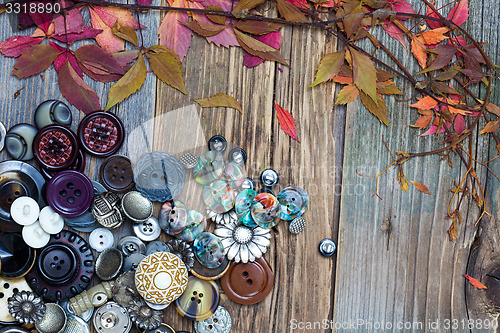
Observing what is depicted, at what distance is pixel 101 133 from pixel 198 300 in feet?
2.28

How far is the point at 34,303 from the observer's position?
1.24 metres

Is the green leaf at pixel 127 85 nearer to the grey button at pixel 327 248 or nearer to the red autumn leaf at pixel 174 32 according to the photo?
the red autumn leaf at pixel 174 32

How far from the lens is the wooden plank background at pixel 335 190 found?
139 centimetres

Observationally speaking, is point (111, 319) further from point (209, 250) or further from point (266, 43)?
point (266, 43)

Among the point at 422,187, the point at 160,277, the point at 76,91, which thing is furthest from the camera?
the point at 422,187

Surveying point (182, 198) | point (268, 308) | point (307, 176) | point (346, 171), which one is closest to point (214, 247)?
point (182, 198)

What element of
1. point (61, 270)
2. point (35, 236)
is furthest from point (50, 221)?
point (61, 270)

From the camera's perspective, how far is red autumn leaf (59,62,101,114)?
1.33 meters

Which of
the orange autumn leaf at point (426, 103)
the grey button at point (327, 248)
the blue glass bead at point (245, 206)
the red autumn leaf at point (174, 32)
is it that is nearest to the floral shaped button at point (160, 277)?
the blue glass bead at point (245, 206)

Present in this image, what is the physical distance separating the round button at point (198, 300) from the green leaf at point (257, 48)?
85 cm

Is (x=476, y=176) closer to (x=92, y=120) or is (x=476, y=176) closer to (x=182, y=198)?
(x=182, y=198)

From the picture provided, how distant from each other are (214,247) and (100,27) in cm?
89

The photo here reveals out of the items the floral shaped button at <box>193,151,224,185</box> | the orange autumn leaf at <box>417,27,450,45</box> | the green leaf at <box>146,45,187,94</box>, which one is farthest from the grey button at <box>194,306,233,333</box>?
the orange autumn leaf at <box>417,27,450,45</box>

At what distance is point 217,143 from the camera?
137cm
